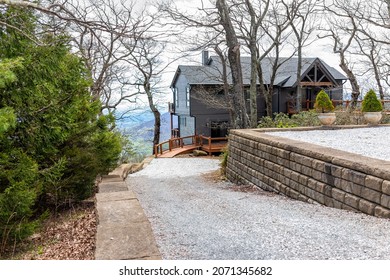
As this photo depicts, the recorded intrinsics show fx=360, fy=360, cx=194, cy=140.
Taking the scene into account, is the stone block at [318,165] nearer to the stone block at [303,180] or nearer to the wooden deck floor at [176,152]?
the stone block at [303,180]

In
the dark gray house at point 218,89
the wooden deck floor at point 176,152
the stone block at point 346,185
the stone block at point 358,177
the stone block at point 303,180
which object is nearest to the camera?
the stone block at point 358,177

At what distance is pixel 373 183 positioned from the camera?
14.3 ft

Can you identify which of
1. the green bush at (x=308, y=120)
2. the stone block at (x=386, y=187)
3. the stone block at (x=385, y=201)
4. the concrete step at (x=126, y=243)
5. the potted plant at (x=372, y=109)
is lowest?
the concrete step at (x=126, y=243)

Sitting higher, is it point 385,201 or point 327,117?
point 327,117

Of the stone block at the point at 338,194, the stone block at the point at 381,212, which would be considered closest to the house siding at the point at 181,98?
the stone block at the point at 338,194

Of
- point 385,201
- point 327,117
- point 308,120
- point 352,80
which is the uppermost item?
point 352,80

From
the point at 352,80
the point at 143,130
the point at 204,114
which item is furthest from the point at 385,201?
the point at 143,130

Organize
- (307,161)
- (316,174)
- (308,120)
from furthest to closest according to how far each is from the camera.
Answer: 1. (308,120)
2. (307,161)
3. (316,174)

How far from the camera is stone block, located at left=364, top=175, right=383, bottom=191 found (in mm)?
4254

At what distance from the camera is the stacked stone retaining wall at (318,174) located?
4.37 meters

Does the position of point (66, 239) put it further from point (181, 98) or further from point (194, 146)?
point (181, 98)

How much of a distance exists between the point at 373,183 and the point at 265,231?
1532mm

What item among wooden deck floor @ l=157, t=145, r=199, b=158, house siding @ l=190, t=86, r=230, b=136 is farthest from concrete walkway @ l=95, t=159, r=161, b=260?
house siding @ l=190, t=86, r=230, b=136
